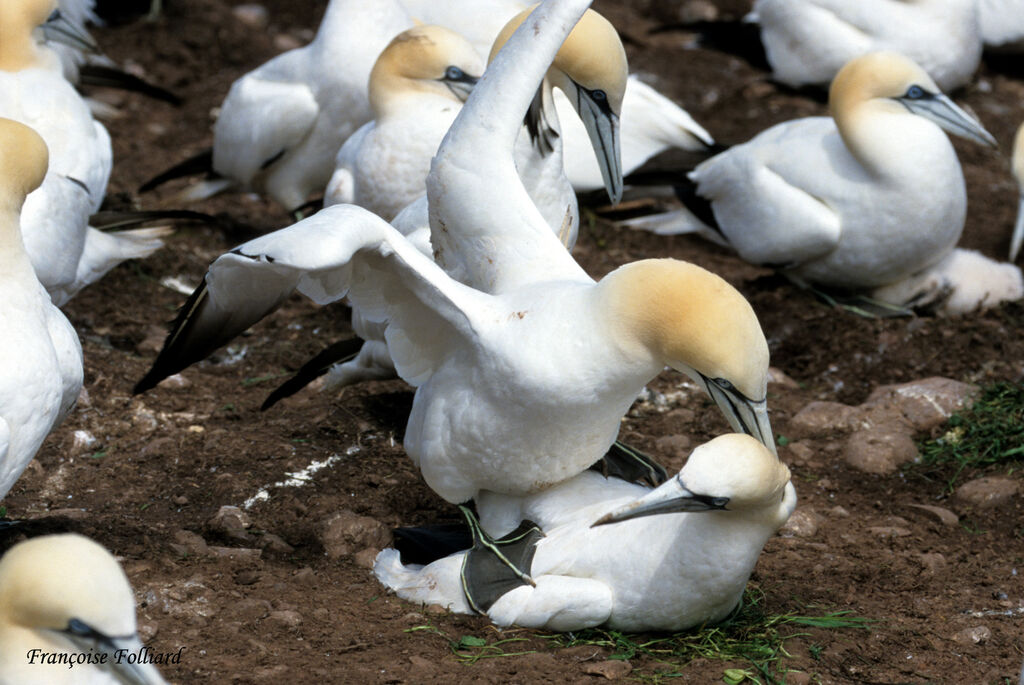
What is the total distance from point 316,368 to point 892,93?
3043mm

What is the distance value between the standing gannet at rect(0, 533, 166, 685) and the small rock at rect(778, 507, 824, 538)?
2350 mm

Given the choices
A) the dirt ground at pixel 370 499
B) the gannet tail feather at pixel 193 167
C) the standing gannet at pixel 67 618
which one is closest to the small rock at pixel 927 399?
the dirt ground at pixel 370 499

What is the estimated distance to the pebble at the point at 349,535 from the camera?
4203 mm

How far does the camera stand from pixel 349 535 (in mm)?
4215

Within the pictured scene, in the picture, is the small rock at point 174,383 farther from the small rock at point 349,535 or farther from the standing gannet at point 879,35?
the standing gannet at point 879,35

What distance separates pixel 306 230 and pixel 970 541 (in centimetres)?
238

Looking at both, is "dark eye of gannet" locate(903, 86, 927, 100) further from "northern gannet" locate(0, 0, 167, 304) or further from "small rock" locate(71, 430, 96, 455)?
"small rock" locate(71, 430, 96, 455)

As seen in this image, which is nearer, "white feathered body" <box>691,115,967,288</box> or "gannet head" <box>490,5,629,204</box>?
"gannet head" <box>490,5,629,204</box>

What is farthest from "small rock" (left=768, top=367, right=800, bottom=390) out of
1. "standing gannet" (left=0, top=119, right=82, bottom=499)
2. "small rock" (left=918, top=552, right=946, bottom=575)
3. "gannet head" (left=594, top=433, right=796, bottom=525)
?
"standing gannet" (left=0, top=119, right=82, bottom=499)

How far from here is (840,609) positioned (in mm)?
3828

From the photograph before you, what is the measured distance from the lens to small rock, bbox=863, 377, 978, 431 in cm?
516

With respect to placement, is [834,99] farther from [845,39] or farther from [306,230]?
[306,230]

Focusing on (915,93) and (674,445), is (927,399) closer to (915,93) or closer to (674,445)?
(674,445)

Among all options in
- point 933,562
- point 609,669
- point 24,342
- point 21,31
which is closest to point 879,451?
point 933,562
